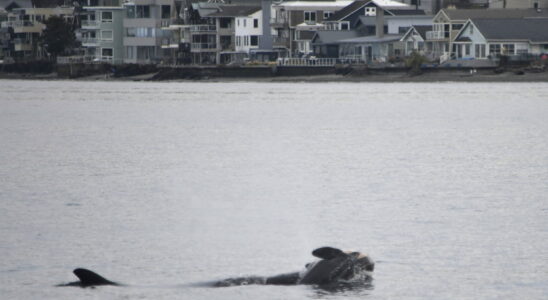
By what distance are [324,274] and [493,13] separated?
119 metres

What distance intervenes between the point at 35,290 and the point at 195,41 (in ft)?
442

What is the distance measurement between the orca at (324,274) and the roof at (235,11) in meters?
130

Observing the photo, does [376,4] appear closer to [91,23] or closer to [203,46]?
[203,46]

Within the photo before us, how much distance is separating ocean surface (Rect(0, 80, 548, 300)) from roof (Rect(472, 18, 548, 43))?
44.7 metres

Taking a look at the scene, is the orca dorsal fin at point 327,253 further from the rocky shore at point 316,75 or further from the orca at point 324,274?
the rocky shore at point 316,75

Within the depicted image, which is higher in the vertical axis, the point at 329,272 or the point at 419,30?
the point at 419,30

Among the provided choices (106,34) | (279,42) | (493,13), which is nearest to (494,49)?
(493,13)

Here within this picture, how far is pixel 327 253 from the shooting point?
20469 mm

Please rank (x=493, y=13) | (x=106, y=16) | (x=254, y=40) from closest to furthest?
(x=493, y=13)
(x=254, y=40)
(x=106, y=16)

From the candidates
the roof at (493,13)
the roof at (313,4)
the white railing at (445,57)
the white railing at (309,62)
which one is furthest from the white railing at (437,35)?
the roof at (313,4)

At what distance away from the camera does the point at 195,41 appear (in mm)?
155250

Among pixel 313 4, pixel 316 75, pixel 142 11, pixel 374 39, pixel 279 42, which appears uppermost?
pixel 313 4

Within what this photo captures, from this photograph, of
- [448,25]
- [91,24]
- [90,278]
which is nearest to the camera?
[90,278]

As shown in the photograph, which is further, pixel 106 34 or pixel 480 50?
pixel 106 34
